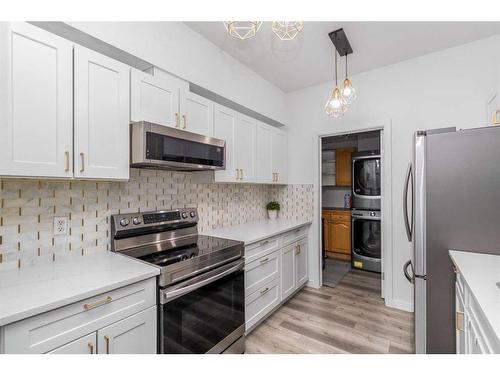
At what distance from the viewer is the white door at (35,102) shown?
110 cm

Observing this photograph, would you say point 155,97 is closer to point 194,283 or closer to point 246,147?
point 246,147

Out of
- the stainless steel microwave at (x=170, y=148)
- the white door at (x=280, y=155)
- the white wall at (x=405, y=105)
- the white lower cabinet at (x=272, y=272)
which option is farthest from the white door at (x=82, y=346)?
the white wall at (x=405, y=105)

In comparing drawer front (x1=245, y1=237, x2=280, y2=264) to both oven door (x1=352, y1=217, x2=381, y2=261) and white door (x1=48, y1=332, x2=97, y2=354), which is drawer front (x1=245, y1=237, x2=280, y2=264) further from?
→ oven door (x1=352, y1=217, x2=381, y2=261)

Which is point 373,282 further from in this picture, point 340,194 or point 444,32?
point 444,32

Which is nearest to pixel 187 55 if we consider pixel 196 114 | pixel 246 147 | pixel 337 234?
pixel 196 114

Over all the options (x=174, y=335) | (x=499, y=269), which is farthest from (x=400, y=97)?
(x=174, y=335)

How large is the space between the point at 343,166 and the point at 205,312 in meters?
3.72

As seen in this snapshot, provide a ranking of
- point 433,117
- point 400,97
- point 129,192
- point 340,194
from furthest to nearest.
Result: 1. point 340,194
2. point 400,97
3. point 433,117
4. point 129,192

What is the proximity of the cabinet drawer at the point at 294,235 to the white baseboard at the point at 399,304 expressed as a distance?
44.3 inches

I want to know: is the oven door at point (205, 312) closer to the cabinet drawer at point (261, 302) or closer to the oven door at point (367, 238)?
the cabinet drawer at point (261, 302)

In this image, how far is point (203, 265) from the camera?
1.58 metres

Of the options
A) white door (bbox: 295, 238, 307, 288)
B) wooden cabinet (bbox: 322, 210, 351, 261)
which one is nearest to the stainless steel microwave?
white door (bbox: 295, 238, 307, 288)

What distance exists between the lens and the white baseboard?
255cm
